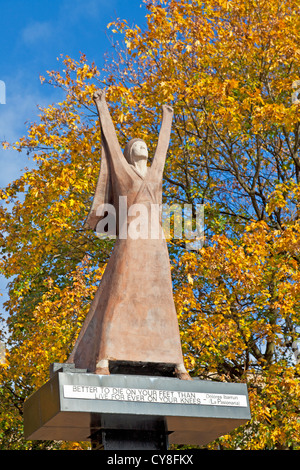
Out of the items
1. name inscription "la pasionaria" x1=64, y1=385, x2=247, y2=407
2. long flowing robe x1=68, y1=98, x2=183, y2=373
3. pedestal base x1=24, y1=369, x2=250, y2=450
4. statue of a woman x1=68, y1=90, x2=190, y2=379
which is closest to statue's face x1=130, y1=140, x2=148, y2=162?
statue of a woman x1=68, y1=90, x2=190, y2=379

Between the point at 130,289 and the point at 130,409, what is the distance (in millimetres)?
1211

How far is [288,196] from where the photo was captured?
12.7 metres

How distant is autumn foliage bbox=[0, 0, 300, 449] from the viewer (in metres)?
11.6

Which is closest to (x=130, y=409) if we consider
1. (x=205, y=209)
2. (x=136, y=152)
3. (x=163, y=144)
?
(x=136, y=152)

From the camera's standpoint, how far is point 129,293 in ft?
22.8

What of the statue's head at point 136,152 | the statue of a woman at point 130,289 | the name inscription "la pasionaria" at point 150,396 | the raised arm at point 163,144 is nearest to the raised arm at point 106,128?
the statue of a woman at point 130,289

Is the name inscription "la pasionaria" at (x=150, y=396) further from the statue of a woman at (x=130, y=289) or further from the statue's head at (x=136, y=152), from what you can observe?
the statue's head at (x=136, y=152)

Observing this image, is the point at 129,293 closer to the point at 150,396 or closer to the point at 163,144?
the point at 150,396

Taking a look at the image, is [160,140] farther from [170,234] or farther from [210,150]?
[210,150]

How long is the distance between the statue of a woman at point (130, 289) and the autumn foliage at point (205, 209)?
13.5ft

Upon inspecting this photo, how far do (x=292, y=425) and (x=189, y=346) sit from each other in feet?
7.90

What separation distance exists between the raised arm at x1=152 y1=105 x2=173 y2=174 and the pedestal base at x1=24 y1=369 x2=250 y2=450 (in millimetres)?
2258

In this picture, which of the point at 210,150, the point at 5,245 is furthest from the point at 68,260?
the point at 210,150

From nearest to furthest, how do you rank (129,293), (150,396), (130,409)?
(130,409) < (150,396) < (129,293)
